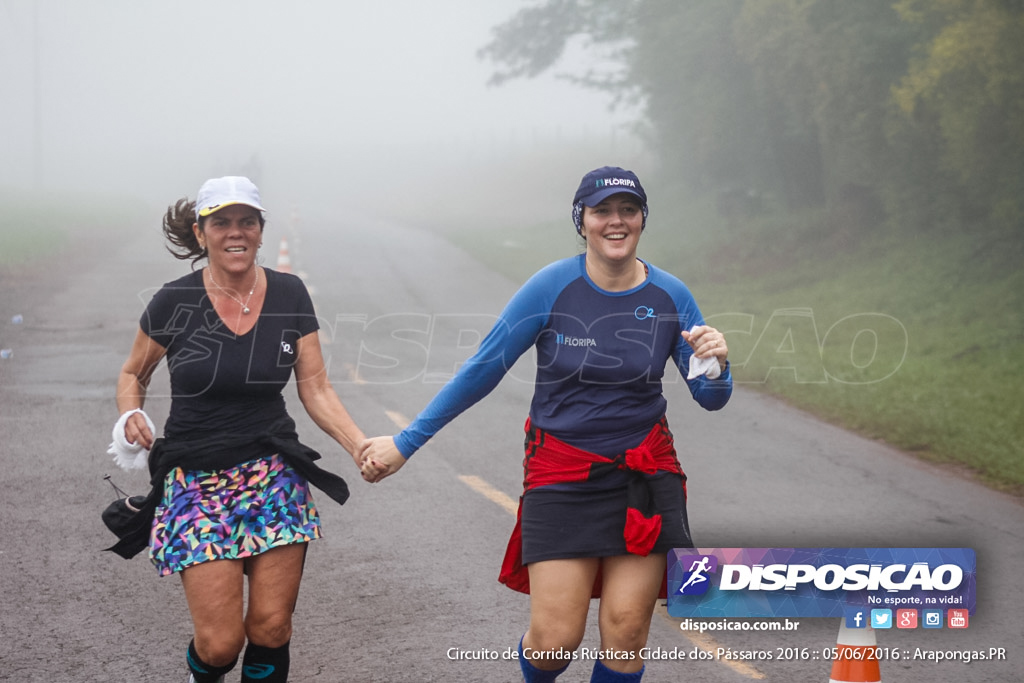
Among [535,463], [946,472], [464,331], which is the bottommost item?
[535,463]

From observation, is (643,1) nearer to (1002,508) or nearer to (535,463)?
(1002,508)

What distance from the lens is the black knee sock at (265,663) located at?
421 centimetres

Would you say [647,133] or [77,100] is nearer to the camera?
[647,133]

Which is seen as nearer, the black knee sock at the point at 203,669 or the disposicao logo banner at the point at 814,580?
the disposicao logo banner at the point at 814,580

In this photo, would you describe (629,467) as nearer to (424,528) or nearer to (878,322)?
(424,528)

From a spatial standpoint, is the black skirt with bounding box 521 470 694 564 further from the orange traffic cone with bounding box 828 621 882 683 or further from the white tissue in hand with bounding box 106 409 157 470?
the white tissue in hand with bounding box 106 409 157 470

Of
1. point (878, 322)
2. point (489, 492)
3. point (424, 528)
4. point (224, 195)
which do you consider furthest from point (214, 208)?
point (878, 322)

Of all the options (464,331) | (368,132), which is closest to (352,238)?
(464,331)

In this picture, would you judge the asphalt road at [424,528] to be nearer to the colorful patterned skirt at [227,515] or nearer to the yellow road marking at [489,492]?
the yellow road marking at [489,492]

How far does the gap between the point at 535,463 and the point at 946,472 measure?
652cm

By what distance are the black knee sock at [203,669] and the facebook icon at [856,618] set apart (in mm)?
2139

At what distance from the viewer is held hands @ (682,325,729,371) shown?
3.96 meters

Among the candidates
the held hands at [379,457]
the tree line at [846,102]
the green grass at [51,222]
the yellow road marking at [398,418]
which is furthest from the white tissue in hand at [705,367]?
the green grass at [51,222]

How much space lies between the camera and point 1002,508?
848cm
